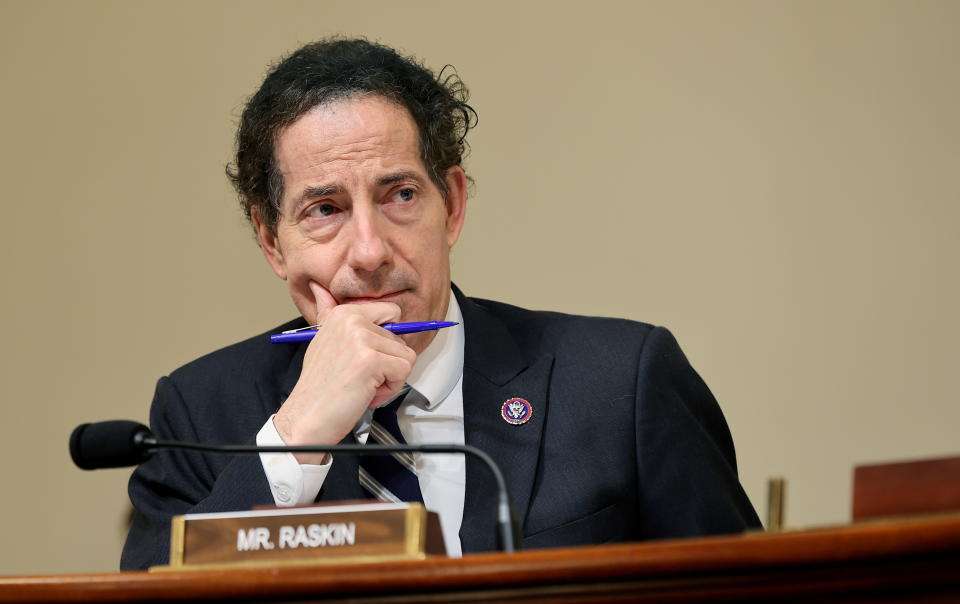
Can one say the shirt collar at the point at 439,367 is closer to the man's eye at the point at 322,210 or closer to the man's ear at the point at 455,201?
the man's ear at the point at 455,201

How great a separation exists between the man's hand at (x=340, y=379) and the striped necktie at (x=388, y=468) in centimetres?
15

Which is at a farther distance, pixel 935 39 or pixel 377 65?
pixel 935 39

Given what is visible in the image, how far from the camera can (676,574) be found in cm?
96

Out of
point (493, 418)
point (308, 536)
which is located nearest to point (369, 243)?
point (493, 418)

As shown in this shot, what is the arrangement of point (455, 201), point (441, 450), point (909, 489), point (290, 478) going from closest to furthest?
point (909, 489)
point (441, 450)
point (290, 478)
point (455, 201)

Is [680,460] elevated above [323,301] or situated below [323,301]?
below

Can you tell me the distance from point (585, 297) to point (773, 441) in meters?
0.59

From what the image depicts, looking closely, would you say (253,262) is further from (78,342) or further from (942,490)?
(942,490)

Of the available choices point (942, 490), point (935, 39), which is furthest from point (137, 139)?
point (942, 490)

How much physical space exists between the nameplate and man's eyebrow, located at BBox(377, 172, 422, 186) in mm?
998

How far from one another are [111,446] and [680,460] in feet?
3.53

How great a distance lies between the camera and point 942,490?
1.06 m

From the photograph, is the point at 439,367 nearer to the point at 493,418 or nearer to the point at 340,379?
the point at 493,418

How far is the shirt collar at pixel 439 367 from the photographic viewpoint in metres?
2.21
